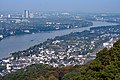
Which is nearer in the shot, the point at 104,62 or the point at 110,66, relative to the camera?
the point at 110,66

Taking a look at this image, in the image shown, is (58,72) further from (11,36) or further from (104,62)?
(11,36)

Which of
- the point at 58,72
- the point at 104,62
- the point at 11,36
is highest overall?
the point at 104,62

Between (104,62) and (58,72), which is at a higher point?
(104,62)

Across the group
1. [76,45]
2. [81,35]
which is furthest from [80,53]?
[81,35]

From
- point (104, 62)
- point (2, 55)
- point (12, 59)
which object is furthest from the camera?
point (2, 55)

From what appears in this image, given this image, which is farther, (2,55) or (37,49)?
(37,49)

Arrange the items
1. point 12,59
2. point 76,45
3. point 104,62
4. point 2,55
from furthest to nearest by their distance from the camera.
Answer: point 76,45
point 2,55
point 12,59
point 104,62

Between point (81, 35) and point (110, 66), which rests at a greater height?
point (110, 66)

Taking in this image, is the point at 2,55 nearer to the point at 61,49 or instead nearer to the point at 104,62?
the point at 61,49

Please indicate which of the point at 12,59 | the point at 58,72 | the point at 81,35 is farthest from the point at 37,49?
the point at 58,72
